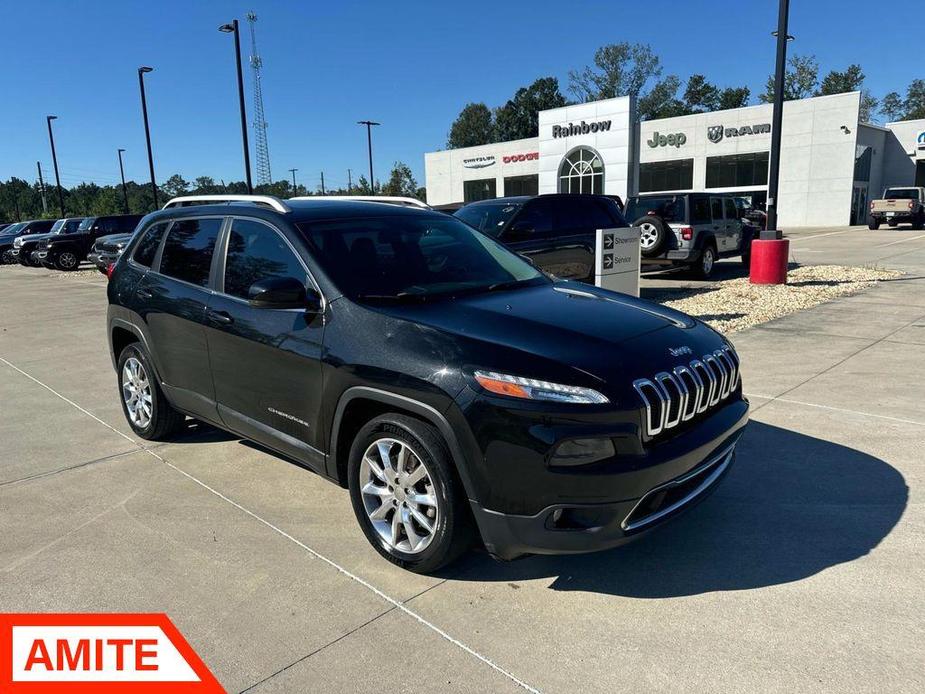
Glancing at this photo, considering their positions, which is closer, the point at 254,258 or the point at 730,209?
the point at 254,258

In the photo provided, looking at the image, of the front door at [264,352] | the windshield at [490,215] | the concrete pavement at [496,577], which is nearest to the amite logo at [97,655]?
the concrete pavement at [496,577]

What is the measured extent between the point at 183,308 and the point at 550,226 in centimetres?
691

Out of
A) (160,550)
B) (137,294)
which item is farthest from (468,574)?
(137,294)

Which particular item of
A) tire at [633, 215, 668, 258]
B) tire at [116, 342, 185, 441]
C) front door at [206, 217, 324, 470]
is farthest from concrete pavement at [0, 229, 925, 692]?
tire at [633, 215, 668, 258]

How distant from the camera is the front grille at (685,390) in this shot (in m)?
2.83

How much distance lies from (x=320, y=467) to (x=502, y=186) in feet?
186

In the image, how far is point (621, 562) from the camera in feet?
10.9

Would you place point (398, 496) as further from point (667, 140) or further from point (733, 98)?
point (733, 98)

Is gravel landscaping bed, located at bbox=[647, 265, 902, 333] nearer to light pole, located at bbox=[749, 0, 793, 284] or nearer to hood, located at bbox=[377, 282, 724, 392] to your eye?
light pole, located at bbox=[749, 0, 793, 284]

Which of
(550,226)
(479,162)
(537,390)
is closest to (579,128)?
(550,226)

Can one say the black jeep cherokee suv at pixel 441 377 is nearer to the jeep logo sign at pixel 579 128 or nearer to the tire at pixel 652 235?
the tire at pixel 652 235

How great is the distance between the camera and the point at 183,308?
14.5 ft

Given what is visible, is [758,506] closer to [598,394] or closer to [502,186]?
[598,394]

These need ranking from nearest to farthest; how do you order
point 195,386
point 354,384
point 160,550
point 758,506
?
1. point 354,384
2. point 160,550
3. point 758,506
4. point 195,386
